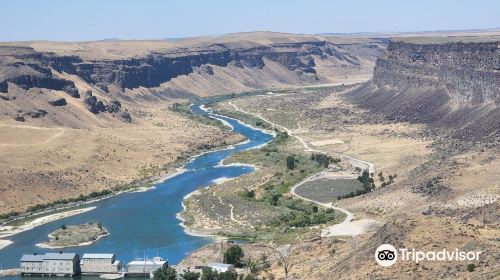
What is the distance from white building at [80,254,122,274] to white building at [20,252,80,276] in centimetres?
97

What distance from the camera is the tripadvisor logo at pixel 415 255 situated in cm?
4862

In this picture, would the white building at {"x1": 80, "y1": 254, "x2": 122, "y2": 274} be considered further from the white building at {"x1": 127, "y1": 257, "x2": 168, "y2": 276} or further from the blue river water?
the blue river water

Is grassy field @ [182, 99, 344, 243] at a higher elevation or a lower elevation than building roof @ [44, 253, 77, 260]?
lower

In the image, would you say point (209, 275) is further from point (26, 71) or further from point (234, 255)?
point (26, 71)

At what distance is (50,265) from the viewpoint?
242 feet

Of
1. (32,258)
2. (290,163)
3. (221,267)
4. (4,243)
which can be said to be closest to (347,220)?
(221,267)

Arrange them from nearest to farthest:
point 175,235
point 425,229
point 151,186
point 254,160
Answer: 1. point 425,229
2. point 175,235
3. point 151,186
4. point 254,160

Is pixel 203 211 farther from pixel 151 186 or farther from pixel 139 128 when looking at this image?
pixel 139 128

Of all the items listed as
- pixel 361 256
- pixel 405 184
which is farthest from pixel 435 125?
pixel 361 256

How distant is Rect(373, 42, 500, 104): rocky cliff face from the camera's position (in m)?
138

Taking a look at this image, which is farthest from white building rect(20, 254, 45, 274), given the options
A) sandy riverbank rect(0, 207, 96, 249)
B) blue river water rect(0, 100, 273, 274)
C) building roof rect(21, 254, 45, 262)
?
sandy riverbank rect(0, 207, 96, 249)

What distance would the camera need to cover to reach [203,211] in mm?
95812

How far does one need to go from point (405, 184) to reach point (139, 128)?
81279mm

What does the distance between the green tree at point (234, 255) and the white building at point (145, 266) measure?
18.4 ft
